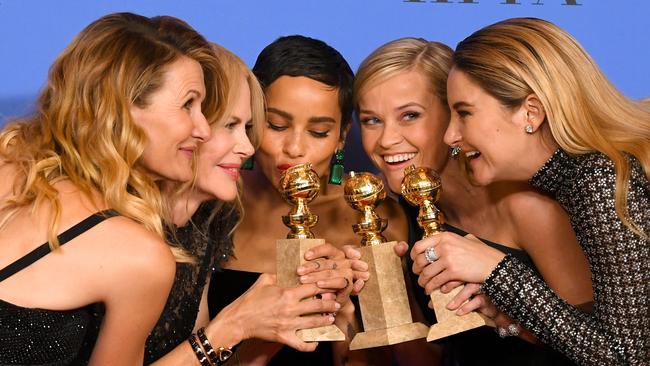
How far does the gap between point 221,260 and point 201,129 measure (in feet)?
1.93

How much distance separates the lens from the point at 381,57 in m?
A: 2.66

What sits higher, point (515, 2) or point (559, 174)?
point (515, 2)

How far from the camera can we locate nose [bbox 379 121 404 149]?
2.57 m

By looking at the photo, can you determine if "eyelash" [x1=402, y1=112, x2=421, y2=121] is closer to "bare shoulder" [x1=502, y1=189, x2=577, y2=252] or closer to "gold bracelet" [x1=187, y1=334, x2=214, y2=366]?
"bare shoulder" [x1=502, y1=189, x2=577, y2=252]

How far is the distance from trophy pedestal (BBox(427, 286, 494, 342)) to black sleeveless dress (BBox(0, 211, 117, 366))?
73 cm

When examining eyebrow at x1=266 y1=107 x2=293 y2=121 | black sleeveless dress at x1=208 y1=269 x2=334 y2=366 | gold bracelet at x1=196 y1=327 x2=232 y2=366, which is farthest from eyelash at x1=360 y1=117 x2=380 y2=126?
gold bracelet at x1=196 y1=327 x2=232 y2=366

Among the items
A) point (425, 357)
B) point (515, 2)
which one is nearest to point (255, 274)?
point (425, 357)

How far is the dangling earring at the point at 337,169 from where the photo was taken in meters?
2.74

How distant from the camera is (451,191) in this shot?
2.71 meters

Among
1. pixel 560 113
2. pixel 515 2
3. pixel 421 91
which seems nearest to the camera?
pixel 560 113

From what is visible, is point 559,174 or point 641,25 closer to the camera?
point 559,174

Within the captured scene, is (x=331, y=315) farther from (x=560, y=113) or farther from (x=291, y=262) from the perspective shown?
(x=560, y=113)

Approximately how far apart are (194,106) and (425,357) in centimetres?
106

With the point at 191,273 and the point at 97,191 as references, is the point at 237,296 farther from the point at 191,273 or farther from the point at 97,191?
the point at 97,191
